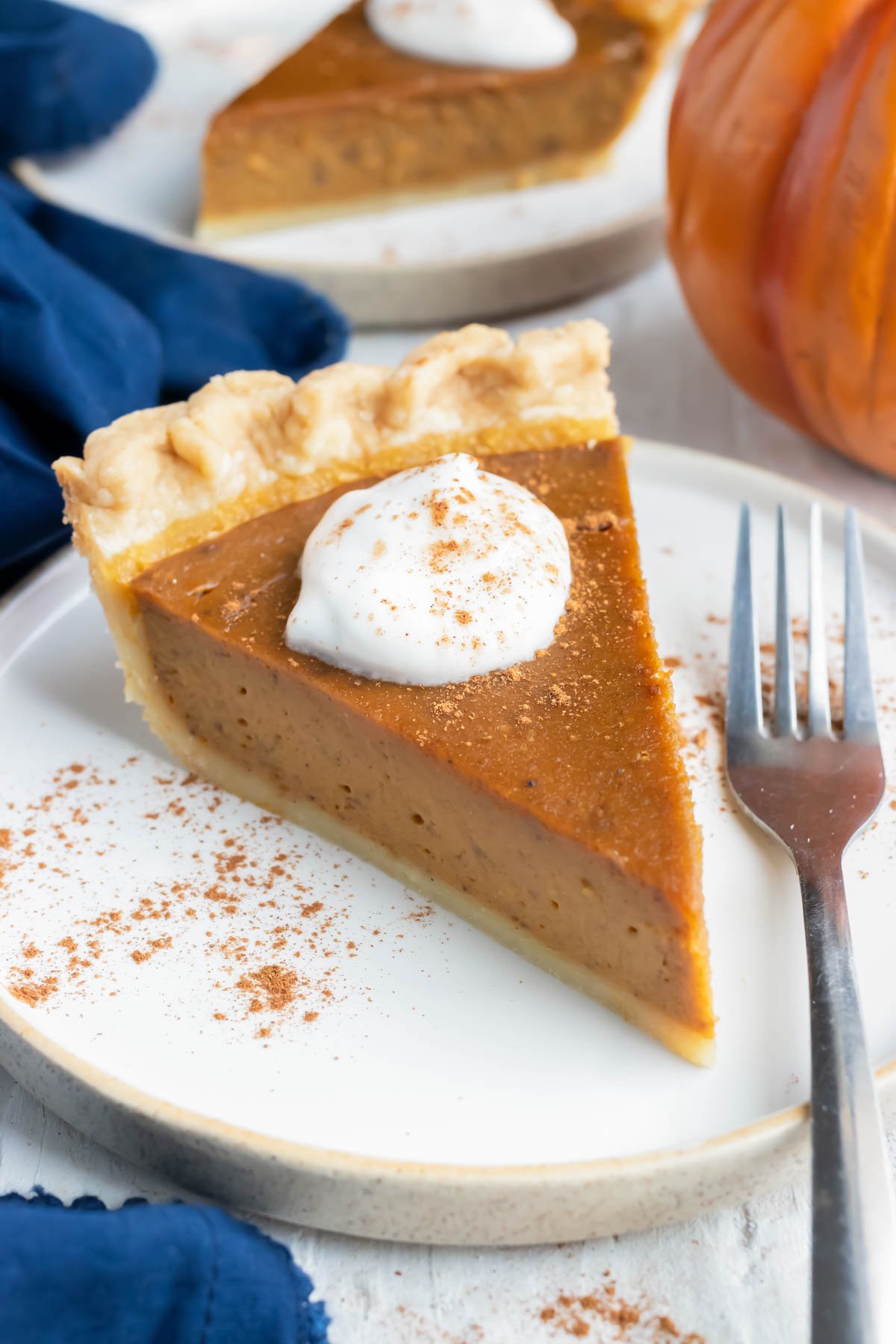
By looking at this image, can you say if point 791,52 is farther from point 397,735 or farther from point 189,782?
point 189,782

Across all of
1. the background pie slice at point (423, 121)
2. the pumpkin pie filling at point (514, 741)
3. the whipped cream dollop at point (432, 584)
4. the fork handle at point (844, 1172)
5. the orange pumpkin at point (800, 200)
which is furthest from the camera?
the background pie slice at point (423, 121)

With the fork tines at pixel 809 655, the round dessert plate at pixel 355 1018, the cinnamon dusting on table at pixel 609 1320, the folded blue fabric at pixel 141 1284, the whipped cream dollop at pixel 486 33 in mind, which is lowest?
the fork tines at pixel 809 655

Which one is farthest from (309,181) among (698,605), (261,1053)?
(261,1053)

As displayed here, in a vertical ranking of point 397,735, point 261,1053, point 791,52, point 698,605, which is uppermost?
point 791,52

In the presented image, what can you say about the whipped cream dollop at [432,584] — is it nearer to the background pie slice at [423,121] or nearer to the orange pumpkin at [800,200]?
the orange pumpkin at [800,200]

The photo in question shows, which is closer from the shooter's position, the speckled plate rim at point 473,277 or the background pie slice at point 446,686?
the background pie slice at point 446,686

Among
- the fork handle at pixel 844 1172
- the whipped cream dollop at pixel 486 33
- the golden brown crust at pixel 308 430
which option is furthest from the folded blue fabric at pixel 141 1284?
the whipped cream dollop at pixel 486 33

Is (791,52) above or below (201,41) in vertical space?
above
